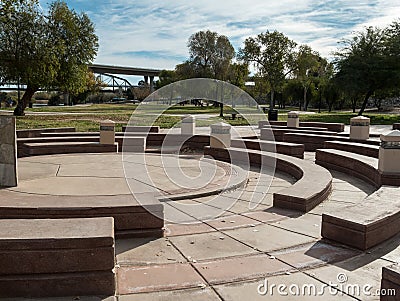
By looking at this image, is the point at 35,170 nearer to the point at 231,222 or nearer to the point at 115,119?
the point at 231,222

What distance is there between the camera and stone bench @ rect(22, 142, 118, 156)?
37.9ft

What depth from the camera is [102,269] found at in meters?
3.54

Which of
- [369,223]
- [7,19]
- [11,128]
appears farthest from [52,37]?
[369,223]

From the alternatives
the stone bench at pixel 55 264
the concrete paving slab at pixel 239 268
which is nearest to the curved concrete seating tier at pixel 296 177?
the concrete paving slab at pixel 239 268

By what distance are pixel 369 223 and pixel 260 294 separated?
6.18 ft

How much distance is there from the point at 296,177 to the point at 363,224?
472cm

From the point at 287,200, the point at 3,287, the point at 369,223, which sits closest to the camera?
the point at 3,287

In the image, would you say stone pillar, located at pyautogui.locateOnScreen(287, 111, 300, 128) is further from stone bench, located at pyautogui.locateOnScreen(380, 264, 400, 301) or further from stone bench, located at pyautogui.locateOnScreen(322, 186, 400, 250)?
stone bench, located at pyautogui.locateOnScreen(380, 264, 400, 301)

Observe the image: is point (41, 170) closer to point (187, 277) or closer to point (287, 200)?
point (287, 200)

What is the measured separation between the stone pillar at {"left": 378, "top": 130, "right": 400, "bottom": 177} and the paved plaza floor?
614mm

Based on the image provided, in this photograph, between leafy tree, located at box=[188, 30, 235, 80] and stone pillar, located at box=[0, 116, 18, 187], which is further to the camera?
leafy tree, located at box=[188, 30, 235, 80]

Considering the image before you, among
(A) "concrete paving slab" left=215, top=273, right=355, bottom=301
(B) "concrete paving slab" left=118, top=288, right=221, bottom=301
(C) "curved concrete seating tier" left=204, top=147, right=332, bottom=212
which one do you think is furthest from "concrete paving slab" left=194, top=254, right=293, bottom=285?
(C) "curved concrete seating tier" left=204, top=147, right=332, bottom=212

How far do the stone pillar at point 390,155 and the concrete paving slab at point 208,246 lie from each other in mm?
4700

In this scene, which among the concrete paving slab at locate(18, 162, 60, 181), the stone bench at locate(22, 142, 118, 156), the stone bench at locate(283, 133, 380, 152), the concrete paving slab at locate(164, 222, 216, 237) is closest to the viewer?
the concrete paving slab at locate(164, 222, 216, 237)
